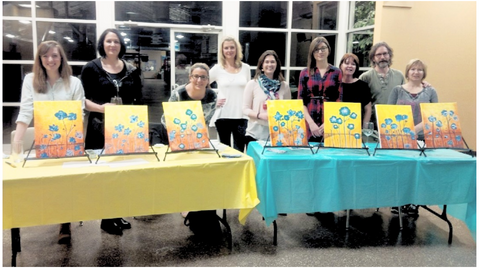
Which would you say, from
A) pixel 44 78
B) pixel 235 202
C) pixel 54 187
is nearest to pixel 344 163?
pixel 235 202

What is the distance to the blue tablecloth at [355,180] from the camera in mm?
2209

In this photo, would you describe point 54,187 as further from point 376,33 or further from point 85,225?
point 376,33

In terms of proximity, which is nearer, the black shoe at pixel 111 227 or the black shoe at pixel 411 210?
the black shoe at pixel 111 227

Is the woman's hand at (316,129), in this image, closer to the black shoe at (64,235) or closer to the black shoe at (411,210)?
the black shoe at (411,210)

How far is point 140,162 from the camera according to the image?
80.5 inches

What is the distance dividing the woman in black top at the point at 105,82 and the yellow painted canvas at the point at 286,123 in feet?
3.31

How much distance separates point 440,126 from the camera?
2.39m

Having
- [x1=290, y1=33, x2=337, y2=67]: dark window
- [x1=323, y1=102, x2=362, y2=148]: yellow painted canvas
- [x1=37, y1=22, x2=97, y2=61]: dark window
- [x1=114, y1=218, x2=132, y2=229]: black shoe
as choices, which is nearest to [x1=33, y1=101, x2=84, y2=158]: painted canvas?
[x1=114, y1=218, x2=132, y2=229]: black shoe

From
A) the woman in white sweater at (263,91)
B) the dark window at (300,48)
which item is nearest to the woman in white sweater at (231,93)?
the woman in white sweater at (263,91)

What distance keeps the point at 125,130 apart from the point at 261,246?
1148 mm

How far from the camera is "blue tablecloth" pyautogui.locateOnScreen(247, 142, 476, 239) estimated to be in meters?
2.21

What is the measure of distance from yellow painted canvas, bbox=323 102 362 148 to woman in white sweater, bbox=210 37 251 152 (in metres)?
0.85

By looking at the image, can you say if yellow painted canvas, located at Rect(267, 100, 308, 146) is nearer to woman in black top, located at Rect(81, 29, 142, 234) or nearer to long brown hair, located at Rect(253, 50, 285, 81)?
long brown hair, located at Rect(253, 50, 285, 81)

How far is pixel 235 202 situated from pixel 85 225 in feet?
4.25
